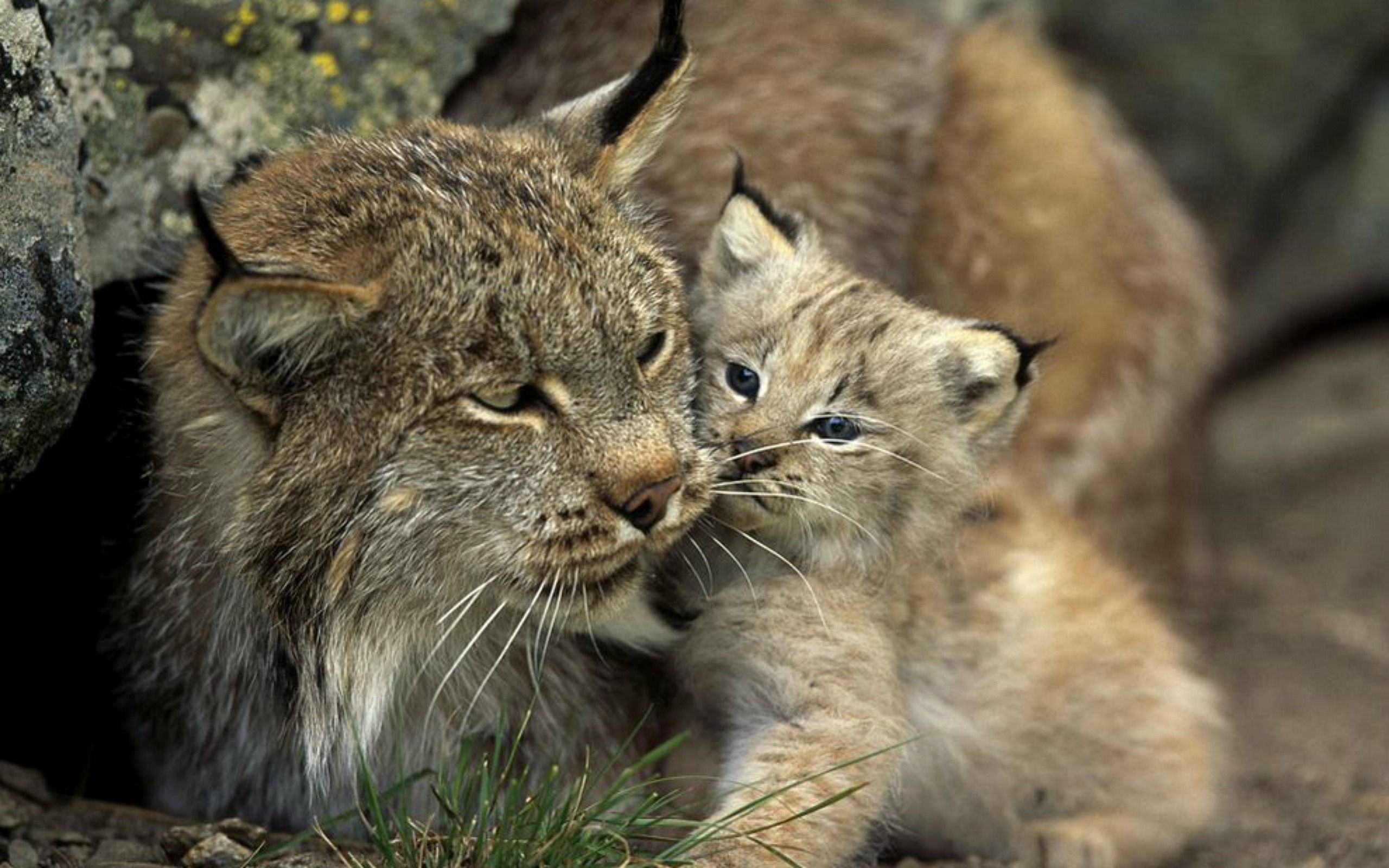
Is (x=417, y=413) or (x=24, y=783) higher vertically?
(x=417, y=413)

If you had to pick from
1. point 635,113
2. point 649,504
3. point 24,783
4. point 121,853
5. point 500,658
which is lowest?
point 24,783

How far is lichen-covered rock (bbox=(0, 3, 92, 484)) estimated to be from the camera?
3.77m

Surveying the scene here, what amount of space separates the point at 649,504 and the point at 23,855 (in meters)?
1.78

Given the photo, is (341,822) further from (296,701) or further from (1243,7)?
(1243,7)

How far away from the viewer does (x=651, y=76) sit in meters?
4.07

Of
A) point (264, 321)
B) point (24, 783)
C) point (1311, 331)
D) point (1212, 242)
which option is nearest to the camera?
point (264, 321)

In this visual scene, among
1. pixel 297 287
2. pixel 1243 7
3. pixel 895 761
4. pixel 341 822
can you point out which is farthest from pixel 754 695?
pixel 1243 7

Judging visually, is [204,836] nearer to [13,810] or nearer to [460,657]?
[13,810]

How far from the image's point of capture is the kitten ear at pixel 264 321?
124 inches

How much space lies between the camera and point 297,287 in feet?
10.5

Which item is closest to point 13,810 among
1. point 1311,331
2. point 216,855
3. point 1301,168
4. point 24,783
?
point 24,783

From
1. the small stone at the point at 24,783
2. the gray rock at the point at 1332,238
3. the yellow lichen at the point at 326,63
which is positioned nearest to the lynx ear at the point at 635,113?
the yellow lichen at the point at 326,63

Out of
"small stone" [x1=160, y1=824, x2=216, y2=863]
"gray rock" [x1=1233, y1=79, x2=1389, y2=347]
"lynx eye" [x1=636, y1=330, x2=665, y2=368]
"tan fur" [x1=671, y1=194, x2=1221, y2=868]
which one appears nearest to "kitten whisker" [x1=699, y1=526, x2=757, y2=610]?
"tan fur" [x1=671, y1=194, x2=1221, y2=868]

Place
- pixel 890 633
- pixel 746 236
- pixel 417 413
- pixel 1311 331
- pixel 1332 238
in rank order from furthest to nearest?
1. pixel 1311 331
2. pixel 1332 238
3. pixel 746 236
4. pixel 890 633
5. pixel 417 413
